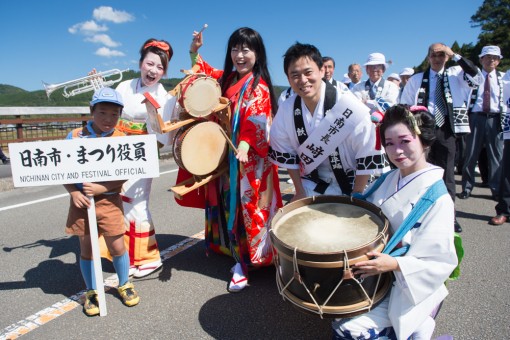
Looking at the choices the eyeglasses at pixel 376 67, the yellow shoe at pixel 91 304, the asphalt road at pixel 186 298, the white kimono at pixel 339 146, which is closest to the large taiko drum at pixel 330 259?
the asphalt road at pixel 186 298

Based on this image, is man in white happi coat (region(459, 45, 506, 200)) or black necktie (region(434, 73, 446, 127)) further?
man in white happi coat (region(459, 45, 506, 200))

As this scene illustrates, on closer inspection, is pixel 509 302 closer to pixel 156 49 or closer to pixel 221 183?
pixel 221 183

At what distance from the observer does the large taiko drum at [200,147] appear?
8.37ft

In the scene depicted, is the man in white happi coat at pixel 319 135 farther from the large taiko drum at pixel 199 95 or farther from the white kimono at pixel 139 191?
the white kimono at pixel 139 191

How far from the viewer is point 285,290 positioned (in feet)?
6.10

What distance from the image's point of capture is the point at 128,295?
259 cm

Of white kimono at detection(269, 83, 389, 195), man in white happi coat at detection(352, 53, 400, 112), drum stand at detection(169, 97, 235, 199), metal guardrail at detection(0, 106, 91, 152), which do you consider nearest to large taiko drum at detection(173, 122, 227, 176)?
drum stand at detection(169, 97, 235, 199)

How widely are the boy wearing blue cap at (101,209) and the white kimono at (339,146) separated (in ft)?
3.56

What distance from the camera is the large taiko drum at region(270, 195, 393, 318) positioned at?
160 centimetres

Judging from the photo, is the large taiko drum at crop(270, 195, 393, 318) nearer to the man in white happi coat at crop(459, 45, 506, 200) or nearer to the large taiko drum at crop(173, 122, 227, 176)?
the large taiko drum at crop(173, 122, 227, 176)

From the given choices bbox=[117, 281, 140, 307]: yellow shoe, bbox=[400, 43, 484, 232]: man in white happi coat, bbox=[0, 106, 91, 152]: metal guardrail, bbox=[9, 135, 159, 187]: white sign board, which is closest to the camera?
bbox=[9, 135, 159, 187]: white sign board

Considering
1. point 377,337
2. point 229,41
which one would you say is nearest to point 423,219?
point 377,337

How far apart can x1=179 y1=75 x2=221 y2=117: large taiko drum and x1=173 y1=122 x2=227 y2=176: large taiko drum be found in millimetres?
100

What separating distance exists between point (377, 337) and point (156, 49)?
2501 mm
